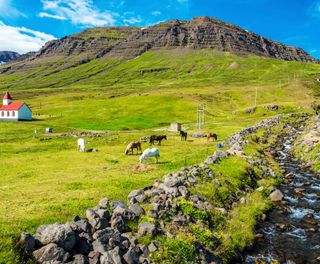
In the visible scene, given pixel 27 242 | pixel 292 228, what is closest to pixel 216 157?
pixel 292 228

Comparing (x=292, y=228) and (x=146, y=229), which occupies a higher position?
(x=146, y=229)

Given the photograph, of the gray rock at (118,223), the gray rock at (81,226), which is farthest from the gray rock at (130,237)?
the gray rock at (81,226)

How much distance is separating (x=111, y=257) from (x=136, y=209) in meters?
5.90

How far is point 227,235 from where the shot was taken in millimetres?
22812

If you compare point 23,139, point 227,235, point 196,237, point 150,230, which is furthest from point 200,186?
point 23,139

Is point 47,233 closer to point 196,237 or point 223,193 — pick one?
point 196,237

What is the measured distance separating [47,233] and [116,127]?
86.7 metres

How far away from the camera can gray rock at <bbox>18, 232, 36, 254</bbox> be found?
47.0 ft

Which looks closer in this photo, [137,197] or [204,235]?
[204,235]

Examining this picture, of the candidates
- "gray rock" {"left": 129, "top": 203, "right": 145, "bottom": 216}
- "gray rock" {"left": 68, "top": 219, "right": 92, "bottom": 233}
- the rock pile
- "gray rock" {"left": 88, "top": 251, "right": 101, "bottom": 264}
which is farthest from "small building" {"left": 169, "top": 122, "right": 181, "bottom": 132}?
"gray rock" {"left": 88, "top": 251, "right": 101, "bottom": 264}

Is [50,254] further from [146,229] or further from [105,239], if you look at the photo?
[146,229]

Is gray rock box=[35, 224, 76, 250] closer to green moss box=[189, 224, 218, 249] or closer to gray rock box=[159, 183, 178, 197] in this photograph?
green moss box=[189, 224, 218, 249]

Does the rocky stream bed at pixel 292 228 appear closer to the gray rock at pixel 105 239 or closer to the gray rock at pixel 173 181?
the gray rock at pixel 173 181

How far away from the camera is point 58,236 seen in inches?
603
